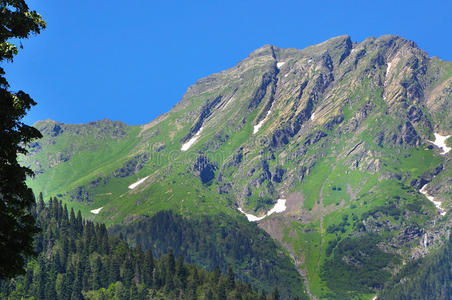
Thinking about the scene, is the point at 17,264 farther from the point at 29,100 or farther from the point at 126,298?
the point at 126,298

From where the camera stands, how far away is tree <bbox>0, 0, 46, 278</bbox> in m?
31.3

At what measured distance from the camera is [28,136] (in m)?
33.1

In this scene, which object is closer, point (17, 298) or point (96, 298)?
point (17, 298)

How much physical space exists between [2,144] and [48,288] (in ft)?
589


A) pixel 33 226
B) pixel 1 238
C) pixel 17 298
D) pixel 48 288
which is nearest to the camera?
pixel 1 238

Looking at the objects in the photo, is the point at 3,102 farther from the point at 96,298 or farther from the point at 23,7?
the point at 96,298

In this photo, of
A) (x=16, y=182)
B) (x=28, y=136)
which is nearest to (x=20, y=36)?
(x=28, y=136)

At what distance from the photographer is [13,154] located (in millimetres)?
31938

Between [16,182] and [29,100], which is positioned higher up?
[29,100]

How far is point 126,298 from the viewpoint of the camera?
200 meters

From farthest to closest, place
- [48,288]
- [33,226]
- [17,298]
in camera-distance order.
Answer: [48,288]
[17,298]
[33,226]

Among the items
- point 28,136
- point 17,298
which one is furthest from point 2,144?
point 17,298

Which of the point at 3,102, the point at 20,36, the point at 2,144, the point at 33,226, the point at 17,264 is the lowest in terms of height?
the point at 17,264

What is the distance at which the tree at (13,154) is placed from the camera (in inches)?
→ 1233
